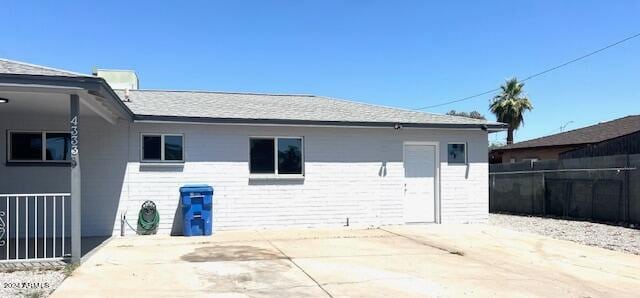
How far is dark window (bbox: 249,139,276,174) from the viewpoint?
1330 cm

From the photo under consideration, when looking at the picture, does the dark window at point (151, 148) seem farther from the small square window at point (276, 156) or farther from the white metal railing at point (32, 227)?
the small square window at point (276, 156)

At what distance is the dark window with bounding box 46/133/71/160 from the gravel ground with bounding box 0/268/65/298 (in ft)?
15.7

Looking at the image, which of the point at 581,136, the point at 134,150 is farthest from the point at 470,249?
the point at 581,136

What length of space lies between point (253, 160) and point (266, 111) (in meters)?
1.40

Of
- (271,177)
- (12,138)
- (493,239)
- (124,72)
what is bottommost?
(493,239)

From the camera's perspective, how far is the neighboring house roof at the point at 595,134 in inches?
1074

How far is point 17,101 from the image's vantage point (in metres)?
9.53

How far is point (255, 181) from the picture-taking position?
13.2m

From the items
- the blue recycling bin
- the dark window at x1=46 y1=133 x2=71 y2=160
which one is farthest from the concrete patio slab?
the dark window at x1=46 y1=133 x2=71 y2=160

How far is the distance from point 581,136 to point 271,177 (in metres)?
22.4

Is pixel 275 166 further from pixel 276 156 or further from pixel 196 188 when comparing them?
pixel 196 188

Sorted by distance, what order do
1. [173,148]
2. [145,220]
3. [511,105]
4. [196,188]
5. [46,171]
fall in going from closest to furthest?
[46,171] < [196,188] < [145,220] < [173,148] < [511,105]

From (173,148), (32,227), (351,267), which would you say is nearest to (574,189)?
(351,267)

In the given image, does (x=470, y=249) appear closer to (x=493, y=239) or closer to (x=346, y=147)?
(x=493, y=239)
